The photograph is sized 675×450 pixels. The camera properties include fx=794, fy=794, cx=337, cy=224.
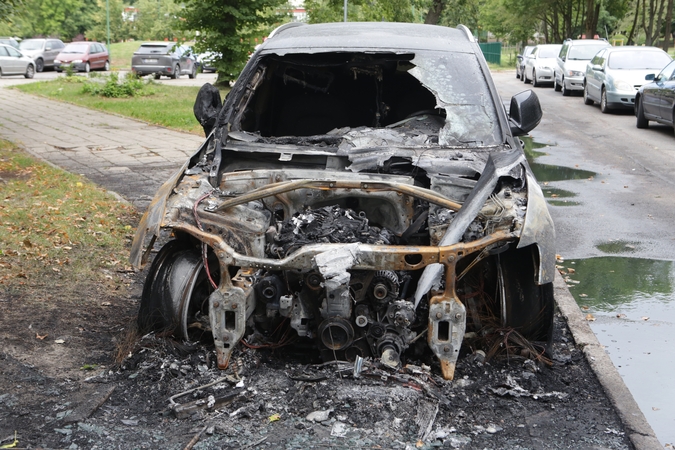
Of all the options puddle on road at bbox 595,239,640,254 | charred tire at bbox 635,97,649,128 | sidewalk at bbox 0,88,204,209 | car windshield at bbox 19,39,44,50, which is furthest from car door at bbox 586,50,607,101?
car windshield at bbox 19,39,44,50

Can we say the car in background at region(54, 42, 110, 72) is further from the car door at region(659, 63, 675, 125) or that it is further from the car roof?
the car roof

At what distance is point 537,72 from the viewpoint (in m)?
28.9

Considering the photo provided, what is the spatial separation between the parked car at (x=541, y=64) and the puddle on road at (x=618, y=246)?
72.5 feet

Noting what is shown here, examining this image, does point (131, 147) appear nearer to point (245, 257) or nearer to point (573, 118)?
point (245, 257)

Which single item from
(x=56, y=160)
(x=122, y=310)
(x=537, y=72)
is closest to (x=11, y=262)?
Answer: (x=122, y=310)

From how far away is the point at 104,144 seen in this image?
534 inches

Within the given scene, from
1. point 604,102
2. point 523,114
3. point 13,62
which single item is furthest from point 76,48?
point 523,114

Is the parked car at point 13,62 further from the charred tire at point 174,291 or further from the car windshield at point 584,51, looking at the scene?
the charred tire at point 174,291

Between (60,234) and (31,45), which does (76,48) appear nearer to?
(31,45)

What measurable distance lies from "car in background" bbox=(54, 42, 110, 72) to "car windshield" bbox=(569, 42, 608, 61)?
71.3 ft

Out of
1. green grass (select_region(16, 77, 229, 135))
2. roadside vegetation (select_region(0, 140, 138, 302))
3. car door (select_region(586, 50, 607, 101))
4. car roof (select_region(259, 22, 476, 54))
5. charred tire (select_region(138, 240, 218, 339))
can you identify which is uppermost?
car roof (select_region(259, 22, 476, 54))

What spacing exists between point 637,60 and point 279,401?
18170 mm

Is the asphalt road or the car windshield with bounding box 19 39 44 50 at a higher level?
the car windshield with bounding box 19 39 44 50

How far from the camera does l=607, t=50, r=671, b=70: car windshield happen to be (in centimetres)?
1950
